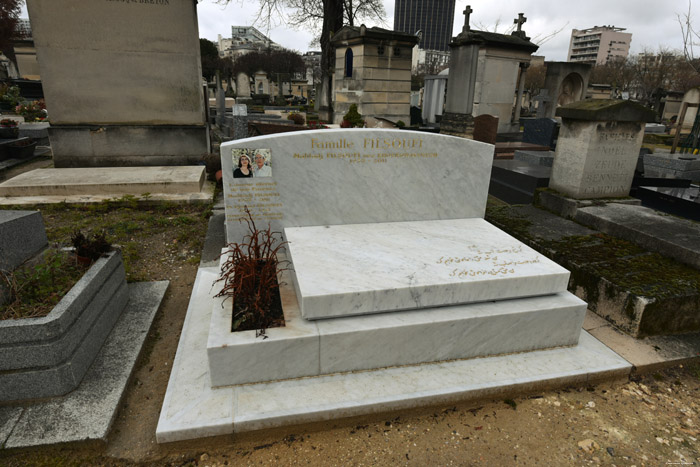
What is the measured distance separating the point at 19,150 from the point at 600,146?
11917mm

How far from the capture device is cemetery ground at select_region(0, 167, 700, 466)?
2432 millimetres

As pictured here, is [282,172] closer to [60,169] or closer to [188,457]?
[188,457]

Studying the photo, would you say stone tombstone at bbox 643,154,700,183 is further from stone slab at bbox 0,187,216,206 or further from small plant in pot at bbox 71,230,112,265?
small plant in pot at bbox 71,230,112,265

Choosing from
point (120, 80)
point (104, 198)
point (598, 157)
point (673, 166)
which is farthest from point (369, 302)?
point (673, 166)

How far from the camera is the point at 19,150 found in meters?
9.58

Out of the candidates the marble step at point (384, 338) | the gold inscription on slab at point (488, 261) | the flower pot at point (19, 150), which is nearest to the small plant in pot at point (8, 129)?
the flower pot at point (19, 150)

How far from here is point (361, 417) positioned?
2.66 meters

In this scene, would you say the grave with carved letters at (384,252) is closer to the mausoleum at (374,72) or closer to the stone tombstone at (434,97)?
the mausoleum at (374,72)

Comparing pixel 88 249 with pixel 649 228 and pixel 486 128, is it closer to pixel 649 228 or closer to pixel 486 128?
pixel 649 228

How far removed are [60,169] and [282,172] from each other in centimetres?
619

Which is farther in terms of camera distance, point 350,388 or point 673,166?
point 673,166

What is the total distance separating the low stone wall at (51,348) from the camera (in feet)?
8.18

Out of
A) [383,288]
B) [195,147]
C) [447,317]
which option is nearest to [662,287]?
[447,317]

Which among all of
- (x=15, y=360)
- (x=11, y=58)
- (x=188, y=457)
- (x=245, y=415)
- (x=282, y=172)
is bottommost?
(x=188, y=457)
